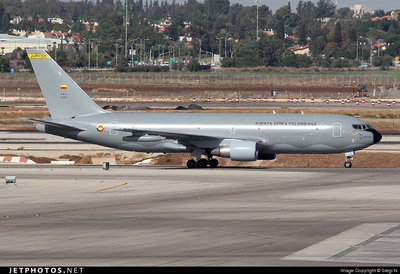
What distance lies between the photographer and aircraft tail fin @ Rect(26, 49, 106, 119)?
60.6m

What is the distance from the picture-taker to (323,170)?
57.7m

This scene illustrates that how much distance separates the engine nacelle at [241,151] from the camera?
56.7 meters

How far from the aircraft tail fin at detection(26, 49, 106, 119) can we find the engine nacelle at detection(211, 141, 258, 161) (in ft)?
35.4

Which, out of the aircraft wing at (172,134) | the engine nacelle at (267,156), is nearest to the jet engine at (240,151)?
the aircraft wing at (172,134)

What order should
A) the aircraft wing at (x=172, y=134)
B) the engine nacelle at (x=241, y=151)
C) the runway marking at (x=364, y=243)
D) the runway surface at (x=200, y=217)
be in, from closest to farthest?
the runway marking at (x=364, y=243) < the runway surface at (x=200, y=217) < the engine nacelle at (x=241, y=151) < the aircraft wing at (x=172, y=134)

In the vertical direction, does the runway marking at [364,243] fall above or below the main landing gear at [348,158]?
above

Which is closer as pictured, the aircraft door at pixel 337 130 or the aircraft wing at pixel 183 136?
the aircraft wing at pixel 183 136

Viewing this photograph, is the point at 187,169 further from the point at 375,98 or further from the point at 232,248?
the point at 375,98

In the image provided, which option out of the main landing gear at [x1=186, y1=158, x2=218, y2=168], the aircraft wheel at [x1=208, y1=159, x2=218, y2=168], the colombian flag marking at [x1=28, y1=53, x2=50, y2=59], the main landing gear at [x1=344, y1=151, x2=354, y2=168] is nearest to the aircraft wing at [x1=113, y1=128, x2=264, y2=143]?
the main landing gear at [x1=186, y1=158, x2=218, y2=168]

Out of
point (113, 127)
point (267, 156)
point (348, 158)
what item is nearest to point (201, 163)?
point (267, 156)

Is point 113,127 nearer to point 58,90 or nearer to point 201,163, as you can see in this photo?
point 58,90

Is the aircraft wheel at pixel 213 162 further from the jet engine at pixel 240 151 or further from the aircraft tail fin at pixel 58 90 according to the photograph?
the aircraft tail fin at pixel 58 90

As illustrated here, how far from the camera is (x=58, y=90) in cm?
6056

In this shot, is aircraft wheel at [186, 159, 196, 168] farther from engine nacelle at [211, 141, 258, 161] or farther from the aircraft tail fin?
the aircraft tail fin
